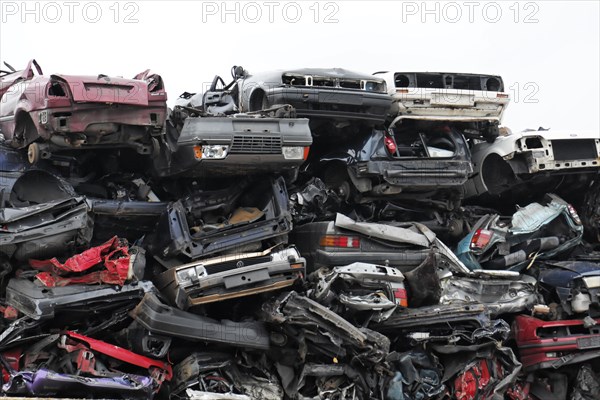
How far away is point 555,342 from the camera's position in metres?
10.7

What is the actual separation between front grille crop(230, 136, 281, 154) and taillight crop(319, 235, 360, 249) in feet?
4.05

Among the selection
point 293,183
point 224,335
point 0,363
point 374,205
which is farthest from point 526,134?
point 0,363

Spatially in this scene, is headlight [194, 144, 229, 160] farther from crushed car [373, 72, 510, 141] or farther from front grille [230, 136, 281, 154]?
crushed car [373, 72, 510, 141]

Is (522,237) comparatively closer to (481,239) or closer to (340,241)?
(481,239)

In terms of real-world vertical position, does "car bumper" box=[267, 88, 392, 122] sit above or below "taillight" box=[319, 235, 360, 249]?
above

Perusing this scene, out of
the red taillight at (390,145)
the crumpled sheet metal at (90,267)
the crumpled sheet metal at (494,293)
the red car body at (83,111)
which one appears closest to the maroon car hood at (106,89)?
the red car body at (83,111)

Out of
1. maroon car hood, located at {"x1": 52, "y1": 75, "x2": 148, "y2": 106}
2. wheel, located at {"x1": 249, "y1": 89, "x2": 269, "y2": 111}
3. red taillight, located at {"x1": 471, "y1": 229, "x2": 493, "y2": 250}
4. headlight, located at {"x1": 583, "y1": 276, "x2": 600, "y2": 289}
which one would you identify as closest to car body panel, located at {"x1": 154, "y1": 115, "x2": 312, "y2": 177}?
maroon car hood, located at {"x1": 52, "y1": 75, "x2": 148, "y2": 106}

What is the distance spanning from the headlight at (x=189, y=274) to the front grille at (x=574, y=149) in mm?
5351

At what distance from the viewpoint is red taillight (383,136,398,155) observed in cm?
1116

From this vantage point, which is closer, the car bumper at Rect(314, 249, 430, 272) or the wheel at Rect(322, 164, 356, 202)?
the car bumper at Rect(314, 249, 430, 272)

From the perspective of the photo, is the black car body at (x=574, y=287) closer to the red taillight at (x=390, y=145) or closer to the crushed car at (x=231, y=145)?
the red taillight at (x=390, y=145)

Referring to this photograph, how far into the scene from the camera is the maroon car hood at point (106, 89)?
905 cm

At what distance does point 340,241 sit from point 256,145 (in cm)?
158

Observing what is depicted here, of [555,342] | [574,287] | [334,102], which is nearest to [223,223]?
[334,102]
